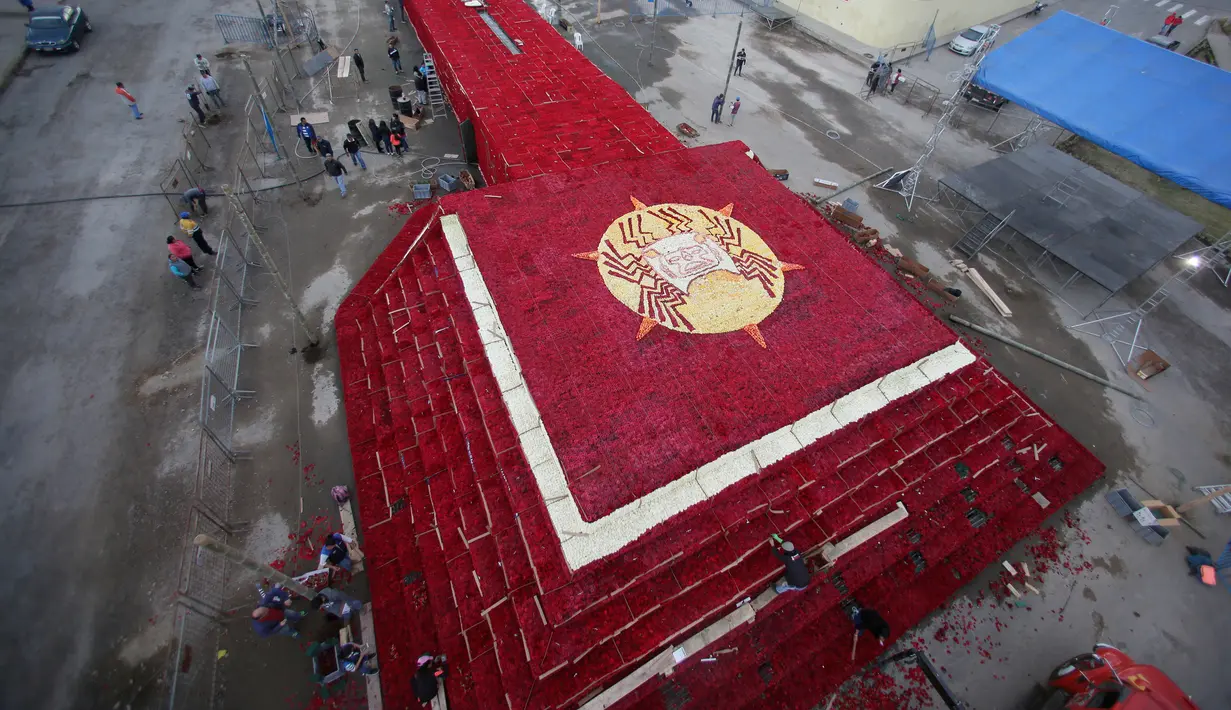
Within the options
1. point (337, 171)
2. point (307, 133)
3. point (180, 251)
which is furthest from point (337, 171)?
point (180, 251)

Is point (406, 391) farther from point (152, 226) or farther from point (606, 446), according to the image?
point (152, 226)

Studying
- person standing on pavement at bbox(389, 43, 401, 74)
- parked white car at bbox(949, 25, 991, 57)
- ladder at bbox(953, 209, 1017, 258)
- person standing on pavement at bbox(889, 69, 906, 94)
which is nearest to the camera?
ladder at bbox(953, 209, 1017, 258)

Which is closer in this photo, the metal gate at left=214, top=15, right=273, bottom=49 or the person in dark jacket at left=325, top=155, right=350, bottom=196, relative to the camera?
the person in dark jacket at left=325, top=155, right=350, bottom=196

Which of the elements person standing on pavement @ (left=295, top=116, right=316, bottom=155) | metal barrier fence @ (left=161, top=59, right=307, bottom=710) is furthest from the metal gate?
person standing on pavement @ (left=295, top=116, right=316, bottom=155)

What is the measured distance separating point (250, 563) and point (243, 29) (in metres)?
29.4

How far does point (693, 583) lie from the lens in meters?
8.23

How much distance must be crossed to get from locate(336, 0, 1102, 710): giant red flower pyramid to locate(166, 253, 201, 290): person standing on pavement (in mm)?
4487

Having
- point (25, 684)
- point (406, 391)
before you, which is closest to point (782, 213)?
point (406, 391)

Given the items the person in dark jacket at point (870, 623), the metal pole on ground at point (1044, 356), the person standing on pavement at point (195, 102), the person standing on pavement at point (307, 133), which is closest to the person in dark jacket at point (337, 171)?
the person standing on pavement at point (307, 133)

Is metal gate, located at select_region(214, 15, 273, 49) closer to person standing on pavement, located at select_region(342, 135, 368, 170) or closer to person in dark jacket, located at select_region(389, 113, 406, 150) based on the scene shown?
person in dark jacket, located at select_region(389, 113, 406, 150)

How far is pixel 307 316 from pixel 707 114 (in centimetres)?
1851

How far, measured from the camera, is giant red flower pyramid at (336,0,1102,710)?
26.6 feet

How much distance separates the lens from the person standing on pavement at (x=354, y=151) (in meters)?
17.5

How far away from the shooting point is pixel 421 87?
21469 millimetres
